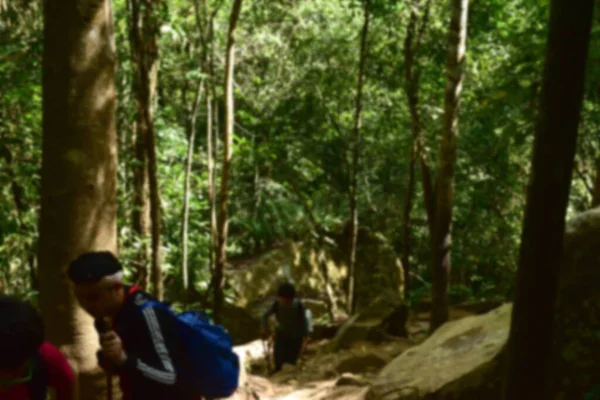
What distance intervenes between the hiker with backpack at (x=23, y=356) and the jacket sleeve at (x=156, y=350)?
293mm

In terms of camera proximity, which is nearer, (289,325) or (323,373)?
(289,325)

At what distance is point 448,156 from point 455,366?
3744 millimetres

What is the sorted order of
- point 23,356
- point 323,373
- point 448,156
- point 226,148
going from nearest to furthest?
point 23,356, point 448,156, point 323,373, point 226,148

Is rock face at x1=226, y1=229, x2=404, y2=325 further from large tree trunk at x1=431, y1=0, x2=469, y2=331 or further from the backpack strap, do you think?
the backpack strap

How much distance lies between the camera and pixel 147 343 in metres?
2.38

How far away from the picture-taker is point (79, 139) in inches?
119

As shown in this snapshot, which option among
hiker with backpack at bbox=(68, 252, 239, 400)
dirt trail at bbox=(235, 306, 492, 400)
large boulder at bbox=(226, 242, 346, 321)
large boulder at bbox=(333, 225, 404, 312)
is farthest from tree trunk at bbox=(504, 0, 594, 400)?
large boulder at bbox=(333, 225, 404, 312)

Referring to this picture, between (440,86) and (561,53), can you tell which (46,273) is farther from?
(440,86)

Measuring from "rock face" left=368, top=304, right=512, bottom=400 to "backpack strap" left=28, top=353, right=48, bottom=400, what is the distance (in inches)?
158

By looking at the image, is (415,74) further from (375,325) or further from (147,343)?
(147,343)

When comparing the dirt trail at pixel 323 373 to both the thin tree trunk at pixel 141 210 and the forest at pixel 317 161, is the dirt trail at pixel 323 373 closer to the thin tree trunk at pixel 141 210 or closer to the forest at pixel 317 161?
the forest at pixel 317 161

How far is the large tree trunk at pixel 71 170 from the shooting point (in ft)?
9.86

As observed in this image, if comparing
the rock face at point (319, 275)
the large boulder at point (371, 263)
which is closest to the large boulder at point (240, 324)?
the rock face at point (319, 275)

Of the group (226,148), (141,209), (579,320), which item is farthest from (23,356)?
(226,148)
